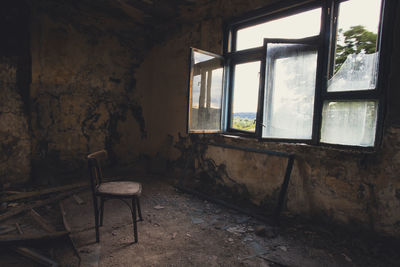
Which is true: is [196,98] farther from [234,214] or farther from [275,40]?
[234,214]

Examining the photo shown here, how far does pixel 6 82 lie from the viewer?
120 inches

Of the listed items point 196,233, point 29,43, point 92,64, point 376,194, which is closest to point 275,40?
point 376,194

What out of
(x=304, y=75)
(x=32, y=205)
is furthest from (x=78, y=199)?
(x=304, y=75)

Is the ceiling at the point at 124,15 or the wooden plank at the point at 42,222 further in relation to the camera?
the ceiling at the point at 124,15

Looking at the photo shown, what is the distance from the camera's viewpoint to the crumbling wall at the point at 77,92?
Result: 335 cm

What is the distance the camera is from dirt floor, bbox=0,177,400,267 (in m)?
1.75

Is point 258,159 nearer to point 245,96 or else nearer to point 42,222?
point 245,96

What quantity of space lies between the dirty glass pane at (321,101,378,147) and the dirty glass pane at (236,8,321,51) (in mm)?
816

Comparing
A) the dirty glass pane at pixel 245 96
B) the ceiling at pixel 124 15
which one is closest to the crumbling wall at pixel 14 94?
the ceiling at pixel 124 15

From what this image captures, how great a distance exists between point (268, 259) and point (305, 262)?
29 centimetres

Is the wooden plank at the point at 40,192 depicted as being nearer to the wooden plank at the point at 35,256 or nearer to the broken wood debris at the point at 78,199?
the broken wood debris at the point at 78,199

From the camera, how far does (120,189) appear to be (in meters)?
1.99

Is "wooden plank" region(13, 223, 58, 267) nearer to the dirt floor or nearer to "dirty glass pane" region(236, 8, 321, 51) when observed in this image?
the dirt floor

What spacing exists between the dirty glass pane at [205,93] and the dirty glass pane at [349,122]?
1.35 m
